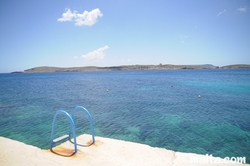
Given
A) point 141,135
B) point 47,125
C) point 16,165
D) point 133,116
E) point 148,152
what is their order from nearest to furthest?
point 16,165 → point 148,152 → point 141,135 → point 47,125 → point 133,116

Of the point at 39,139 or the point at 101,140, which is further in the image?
the point at 39,139

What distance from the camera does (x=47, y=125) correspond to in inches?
578

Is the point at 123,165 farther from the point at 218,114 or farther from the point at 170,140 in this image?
the point at 218,114

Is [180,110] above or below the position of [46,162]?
below

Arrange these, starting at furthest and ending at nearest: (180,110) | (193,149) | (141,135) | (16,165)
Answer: (180,110)
(141,135)
(193,149)
(16,165)

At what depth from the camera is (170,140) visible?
11.4 metres

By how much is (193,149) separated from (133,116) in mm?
7581

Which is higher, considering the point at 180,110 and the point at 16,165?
the point at 16,165

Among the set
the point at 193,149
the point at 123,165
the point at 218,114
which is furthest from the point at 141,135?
the point at 218,114

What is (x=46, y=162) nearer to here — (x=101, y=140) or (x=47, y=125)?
(x=101, y=140)

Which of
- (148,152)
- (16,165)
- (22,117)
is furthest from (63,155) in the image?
(22,117)

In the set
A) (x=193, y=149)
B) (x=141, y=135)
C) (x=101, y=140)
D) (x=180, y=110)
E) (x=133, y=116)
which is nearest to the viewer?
(x=101, y=140)

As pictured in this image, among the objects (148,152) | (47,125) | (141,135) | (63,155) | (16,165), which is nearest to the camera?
(16,165)

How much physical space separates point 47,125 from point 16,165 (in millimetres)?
8615
